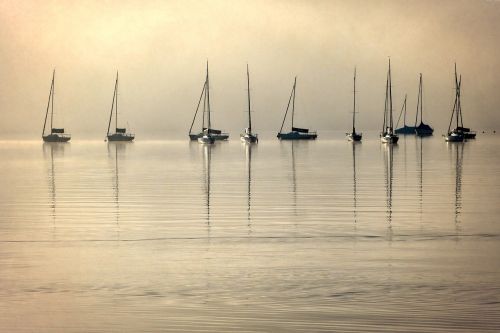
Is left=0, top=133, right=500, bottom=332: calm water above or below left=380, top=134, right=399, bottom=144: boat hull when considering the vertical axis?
below

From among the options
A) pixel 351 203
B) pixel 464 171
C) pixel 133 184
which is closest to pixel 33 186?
→ pixel 133 184

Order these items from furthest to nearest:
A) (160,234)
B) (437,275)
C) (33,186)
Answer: (33,186) → (160,234) → (437,275)

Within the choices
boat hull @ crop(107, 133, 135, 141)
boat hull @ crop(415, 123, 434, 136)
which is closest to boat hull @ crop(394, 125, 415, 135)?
boat hull @ crop(415, 123, 434, 136)

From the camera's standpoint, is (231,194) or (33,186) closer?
(231,194)

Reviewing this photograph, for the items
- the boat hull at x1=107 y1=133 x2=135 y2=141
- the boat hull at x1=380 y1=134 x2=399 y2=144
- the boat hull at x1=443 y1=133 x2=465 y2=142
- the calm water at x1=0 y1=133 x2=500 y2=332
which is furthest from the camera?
the boat hull at x1=107 y1=133 x2=135 y2=141

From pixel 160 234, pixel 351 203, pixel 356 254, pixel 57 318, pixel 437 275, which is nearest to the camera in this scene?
pixel 57 318

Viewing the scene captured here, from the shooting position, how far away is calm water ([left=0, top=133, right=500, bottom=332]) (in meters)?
12.8

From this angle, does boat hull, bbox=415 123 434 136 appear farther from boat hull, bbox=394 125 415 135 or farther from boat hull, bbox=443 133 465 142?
boat hull, bbox=443 133 465 142

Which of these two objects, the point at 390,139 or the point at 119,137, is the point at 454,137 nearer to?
the point at 390,139

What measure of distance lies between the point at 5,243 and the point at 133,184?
1979 centimetres

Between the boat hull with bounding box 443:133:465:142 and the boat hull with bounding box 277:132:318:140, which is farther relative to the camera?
the boat hull with bounding box 277:132:318:140

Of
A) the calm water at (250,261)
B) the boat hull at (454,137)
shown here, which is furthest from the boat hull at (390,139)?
the calm water at (250,261)

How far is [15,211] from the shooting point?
28250 millimetres

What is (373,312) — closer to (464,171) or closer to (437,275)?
(437,275)
